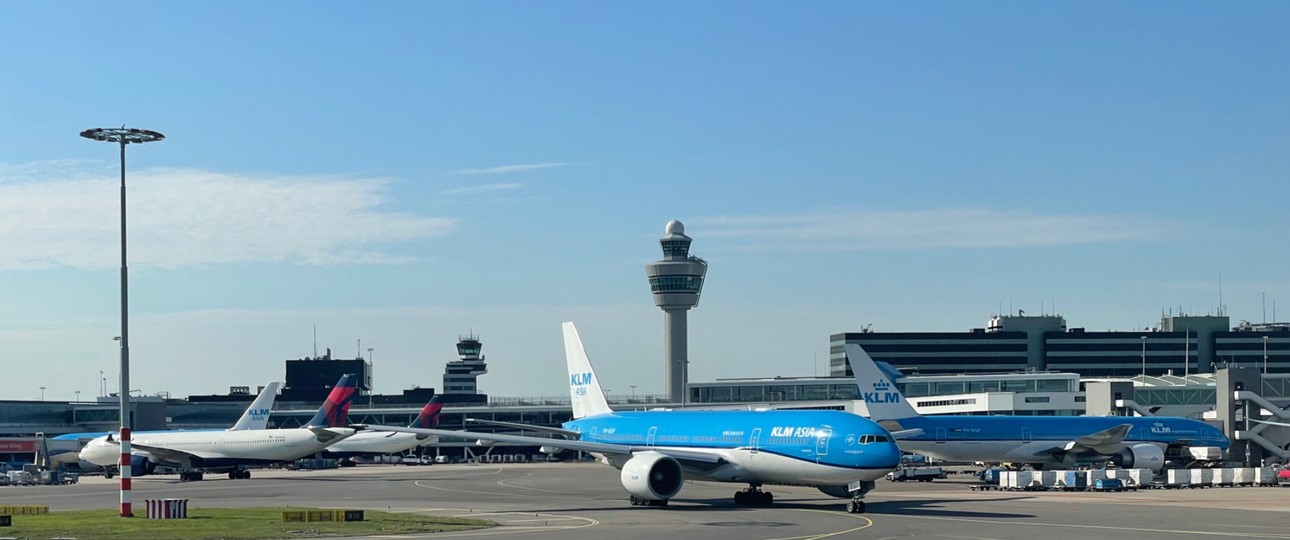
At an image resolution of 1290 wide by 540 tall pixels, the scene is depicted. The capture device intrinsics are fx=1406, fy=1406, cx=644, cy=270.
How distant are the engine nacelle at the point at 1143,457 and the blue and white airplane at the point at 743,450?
35.0 m

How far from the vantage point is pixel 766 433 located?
56.7 metres

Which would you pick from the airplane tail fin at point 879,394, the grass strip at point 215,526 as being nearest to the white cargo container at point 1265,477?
the airplane tail fin at point 879,394

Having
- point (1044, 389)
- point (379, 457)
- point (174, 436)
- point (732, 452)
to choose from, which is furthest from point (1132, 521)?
point (379, 457)

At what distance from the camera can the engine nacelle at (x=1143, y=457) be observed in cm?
8500

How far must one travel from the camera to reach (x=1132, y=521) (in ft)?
155

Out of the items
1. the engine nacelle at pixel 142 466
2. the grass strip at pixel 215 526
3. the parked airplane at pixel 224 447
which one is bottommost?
the engine nacelle at pixel 142 466

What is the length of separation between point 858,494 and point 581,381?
23081 mm

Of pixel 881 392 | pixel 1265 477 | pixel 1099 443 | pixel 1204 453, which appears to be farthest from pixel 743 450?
pixel 1204 453

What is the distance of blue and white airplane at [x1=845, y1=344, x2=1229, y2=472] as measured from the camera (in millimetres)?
84500

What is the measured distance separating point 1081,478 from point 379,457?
110m

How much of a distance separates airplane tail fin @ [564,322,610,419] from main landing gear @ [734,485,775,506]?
532 inches

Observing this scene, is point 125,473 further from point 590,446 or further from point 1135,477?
point 1135,477

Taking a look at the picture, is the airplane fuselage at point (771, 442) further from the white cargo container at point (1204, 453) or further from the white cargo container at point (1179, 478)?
the white cargo container at point (1204, 453)

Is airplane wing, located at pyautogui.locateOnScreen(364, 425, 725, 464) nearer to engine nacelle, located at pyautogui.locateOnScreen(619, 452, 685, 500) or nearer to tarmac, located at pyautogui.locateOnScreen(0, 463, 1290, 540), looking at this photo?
engine nacelle, located at pyautogui.locateOnScreen(619, 452, 685, 500)
